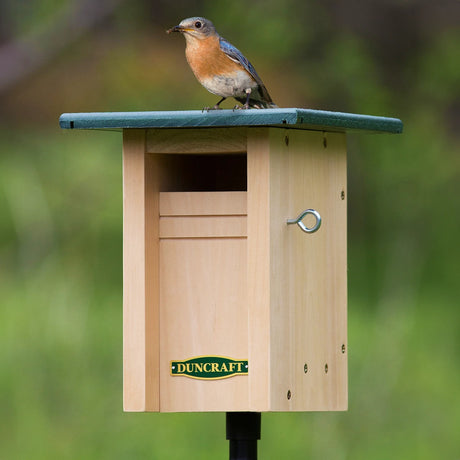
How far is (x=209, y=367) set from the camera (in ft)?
11.5

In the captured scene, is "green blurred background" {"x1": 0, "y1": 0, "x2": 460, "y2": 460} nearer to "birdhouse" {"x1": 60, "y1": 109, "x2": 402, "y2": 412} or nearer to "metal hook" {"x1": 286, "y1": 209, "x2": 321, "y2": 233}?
"birdhouse" {"x1": 60, "y1": 109, "x2": 402, "y2": 412}

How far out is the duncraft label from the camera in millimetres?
3467

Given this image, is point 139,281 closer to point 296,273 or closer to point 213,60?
point 296,273

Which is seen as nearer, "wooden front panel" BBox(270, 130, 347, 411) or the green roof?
the green roof

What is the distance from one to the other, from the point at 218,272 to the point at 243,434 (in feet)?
1.36

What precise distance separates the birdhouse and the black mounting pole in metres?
0.09

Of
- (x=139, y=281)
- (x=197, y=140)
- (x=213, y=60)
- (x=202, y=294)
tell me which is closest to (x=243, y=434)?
(x=202, y=294)

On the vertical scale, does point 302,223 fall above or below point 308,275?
above

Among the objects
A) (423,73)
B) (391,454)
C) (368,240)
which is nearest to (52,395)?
(391,454)

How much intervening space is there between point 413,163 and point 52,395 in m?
2.38

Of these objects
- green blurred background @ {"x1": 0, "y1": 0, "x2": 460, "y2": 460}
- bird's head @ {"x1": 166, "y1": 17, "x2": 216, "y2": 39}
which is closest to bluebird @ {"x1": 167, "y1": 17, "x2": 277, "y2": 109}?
bird's head @ {"x1": 166, "y1": 17, "x2": 216, "y2": 39}

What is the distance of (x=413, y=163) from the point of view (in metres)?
7.39

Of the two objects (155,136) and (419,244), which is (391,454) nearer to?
(419,244)

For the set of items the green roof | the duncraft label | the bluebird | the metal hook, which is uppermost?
the bluebird
